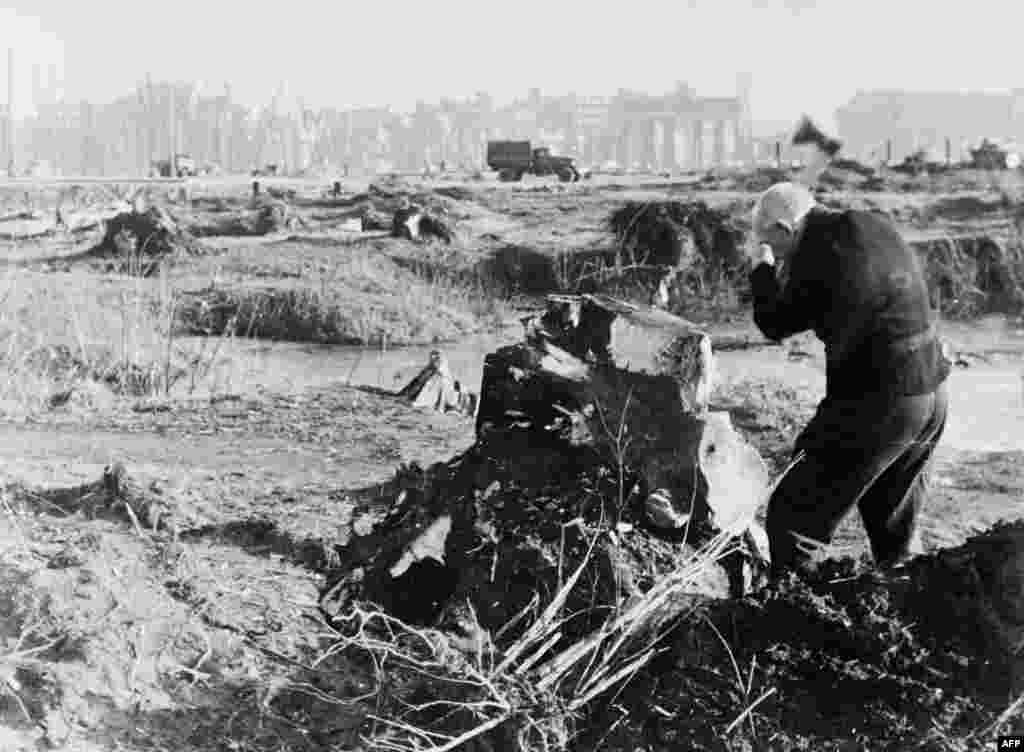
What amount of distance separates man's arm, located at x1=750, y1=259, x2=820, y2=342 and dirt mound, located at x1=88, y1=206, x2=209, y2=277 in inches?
703

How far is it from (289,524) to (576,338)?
206cm

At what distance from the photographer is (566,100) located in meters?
104

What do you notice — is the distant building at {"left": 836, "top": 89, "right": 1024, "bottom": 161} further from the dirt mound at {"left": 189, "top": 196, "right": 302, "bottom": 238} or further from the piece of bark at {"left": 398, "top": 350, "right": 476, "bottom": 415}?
the piece of bark at {"left": 398, "top": 350, "right": 476, "bottom": 415}

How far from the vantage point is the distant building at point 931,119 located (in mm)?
51312

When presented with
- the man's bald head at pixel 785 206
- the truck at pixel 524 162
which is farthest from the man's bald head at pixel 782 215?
the truck at pixel 524 162

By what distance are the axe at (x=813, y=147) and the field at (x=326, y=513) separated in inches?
56.3

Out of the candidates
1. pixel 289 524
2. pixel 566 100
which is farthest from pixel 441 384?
pixel 566 100

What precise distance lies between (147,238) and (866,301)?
741 inches

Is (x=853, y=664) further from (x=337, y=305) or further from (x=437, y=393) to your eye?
(x=337, y=305)

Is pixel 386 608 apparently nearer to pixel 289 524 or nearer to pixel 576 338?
pixel 576 338

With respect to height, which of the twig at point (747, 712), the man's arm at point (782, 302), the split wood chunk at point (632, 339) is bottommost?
A: the twig at point (747, 712)

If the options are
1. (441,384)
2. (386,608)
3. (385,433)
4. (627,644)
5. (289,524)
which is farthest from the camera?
(441,384)

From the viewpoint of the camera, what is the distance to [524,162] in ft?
140

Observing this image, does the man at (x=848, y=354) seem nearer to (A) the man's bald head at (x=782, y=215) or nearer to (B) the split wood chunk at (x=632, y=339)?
(A) the man's bald head at (x=782, y=215)
